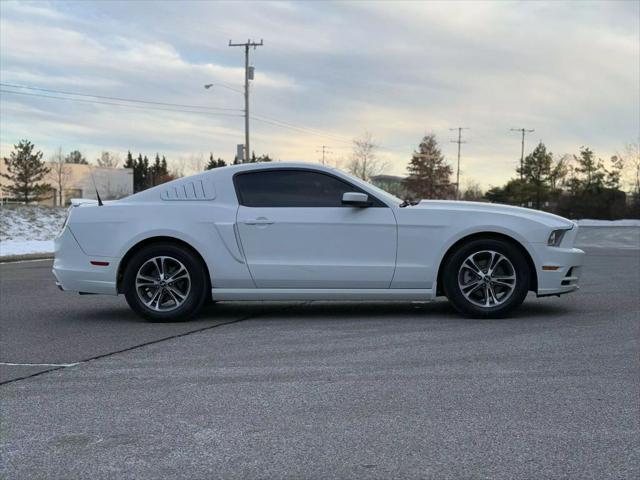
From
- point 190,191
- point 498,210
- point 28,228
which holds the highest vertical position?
point 190,191

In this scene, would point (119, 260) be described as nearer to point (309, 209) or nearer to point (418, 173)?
point (309, 209)

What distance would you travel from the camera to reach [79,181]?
85.9 m

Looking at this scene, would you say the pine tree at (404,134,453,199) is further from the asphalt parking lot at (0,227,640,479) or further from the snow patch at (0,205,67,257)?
the asphalt parking lot at (0,227,640,479)

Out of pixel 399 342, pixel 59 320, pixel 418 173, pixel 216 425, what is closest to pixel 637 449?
pixel 216 425

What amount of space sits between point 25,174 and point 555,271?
8232 cm

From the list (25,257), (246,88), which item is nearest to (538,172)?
(246,88)

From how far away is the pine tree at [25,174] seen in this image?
78875mm

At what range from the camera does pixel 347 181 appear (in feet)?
22.4

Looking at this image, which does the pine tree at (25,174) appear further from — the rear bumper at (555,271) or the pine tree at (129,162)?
the rear bumper at (555,271)

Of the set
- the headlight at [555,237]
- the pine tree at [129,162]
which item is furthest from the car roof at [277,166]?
the pine tree at [129,162]

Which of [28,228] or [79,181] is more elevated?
[79,181]

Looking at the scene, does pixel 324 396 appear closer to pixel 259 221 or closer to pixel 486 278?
pixel 259 221

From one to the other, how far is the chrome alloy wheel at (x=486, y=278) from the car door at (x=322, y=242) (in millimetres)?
756

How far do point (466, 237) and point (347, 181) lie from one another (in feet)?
4.36
